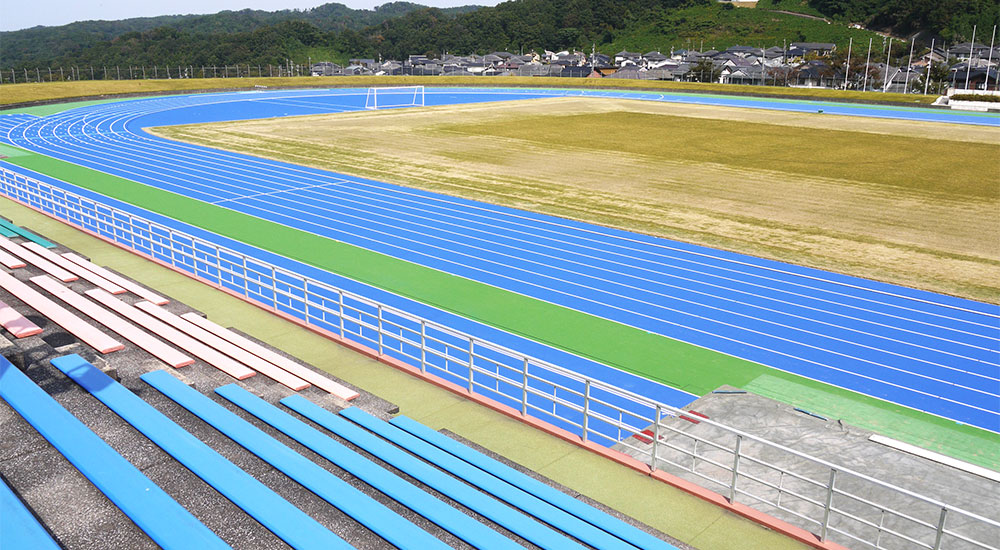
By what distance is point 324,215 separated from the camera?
71.6 ft

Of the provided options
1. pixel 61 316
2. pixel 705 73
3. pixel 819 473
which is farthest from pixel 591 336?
pixel 705 73

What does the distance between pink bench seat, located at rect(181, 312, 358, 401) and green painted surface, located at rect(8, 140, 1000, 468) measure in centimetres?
479

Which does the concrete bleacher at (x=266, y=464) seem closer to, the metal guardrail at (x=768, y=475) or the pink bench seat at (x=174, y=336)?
the pink bench seat at (x=174, y=336)

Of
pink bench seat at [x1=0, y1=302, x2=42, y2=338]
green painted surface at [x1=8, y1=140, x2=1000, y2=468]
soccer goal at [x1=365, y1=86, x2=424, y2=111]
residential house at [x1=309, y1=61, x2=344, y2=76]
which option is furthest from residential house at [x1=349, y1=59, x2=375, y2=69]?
pink bench seat at [x1=0, y1=302, x2=42, y2=338]

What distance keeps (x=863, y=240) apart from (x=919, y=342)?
7210 millimetres

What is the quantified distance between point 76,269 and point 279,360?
17.9 feet

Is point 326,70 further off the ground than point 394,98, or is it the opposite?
point 326,70

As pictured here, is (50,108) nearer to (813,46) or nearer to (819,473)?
(819,473)

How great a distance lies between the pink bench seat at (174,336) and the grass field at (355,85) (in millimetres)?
48166

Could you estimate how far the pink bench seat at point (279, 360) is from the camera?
8.80m

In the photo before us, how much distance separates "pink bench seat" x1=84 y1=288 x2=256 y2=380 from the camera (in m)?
9.17

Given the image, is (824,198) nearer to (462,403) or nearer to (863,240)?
(863,240)

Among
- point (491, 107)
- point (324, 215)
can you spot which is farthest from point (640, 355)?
point (491, 107)

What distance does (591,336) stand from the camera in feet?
43.7
